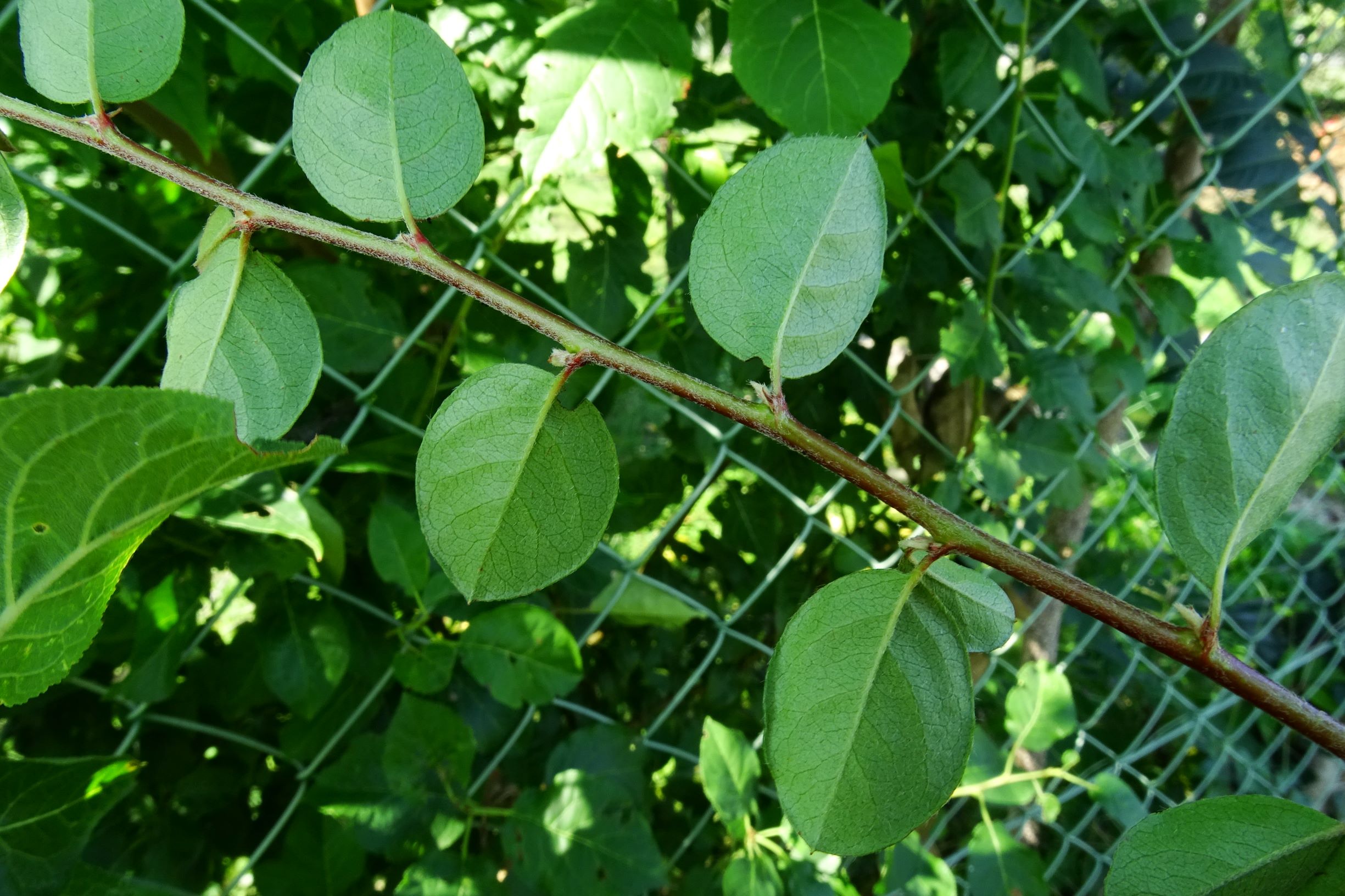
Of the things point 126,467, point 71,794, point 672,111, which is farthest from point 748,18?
point 71,794

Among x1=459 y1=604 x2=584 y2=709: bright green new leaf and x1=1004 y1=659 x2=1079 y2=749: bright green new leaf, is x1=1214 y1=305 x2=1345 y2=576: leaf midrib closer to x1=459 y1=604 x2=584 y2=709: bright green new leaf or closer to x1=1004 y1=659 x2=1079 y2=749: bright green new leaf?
x1=459 y1=604 x2=584 y2=709: bright green new leaf

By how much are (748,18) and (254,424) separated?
60 centimetres

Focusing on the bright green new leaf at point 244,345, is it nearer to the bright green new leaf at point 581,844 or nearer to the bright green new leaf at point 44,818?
the bright green new leaf at point 44,818

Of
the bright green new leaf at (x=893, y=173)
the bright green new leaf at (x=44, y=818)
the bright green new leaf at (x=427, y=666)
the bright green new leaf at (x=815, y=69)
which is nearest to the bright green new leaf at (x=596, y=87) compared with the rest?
the bright green new leaf at (x=815, y=69)

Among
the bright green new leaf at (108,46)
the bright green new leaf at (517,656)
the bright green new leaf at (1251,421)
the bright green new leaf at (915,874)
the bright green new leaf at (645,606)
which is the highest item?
the bright green new leaf at (1251,421)

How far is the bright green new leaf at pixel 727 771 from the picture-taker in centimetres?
90

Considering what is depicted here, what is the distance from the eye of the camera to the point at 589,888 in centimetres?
83

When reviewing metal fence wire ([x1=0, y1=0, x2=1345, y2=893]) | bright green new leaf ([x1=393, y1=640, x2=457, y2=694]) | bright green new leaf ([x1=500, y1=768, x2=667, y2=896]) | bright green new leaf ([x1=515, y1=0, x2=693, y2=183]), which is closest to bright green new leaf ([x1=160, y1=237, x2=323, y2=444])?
metal fence wire ([x1=0, y1=0, x2=1345, y2=893])

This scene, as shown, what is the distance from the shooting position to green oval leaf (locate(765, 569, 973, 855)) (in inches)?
14.2

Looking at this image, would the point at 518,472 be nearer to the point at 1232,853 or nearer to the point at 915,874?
the point at 1232,853

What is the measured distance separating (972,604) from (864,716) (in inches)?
3.2

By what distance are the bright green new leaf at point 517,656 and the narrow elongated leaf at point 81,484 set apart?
1.77 feet

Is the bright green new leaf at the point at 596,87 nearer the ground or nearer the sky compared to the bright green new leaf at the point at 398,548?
nearer the sky

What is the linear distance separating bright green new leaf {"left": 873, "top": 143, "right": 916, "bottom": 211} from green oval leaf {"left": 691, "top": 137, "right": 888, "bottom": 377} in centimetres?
44
